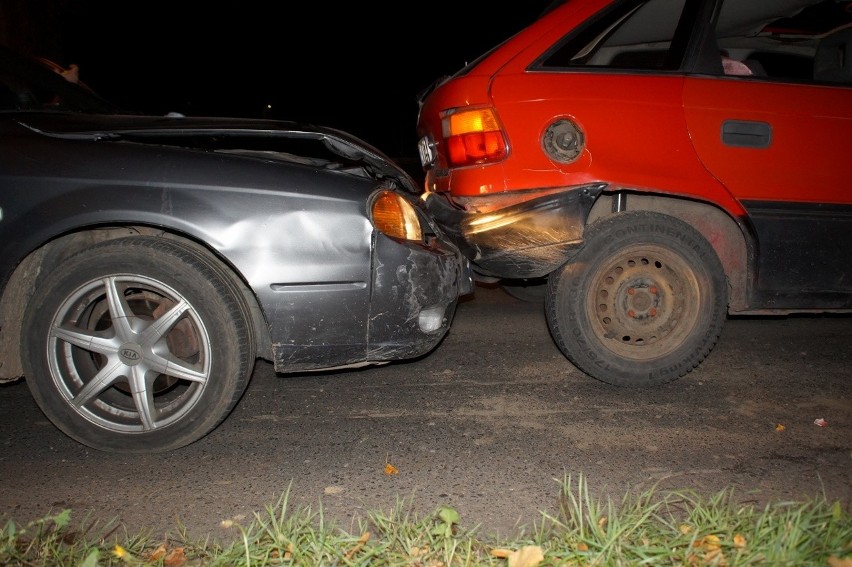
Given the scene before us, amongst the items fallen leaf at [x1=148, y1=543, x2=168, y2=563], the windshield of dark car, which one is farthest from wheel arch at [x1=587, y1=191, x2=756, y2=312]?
the windshield of dark car

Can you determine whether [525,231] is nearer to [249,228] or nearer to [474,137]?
[474,137]

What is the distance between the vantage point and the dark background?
25.4 metres

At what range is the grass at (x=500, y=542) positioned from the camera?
1866mm

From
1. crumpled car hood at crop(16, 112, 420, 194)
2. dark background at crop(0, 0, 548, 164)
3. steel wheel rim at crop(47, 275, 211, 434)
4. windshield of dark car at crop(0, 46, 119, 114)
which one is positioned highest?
dark background at crop(0, 0, 548, 164)

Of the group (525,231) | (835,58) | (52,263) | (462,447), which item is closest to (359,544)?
(462,447)

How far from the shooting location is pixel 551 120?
120 inches

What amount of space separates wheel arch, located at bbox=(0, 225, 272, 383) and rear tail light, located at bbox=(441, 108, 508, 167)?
4.03ft

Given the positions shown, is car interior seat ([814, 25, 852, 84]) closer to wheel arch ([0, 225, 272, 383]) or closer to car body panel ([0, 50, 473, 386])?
car body panel ([0, 50, 473, 386])

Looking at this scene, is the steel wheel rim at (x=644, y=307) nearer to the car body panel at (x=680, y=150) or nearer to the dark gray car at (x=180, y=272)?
the car body panel at (x=680, y=150)

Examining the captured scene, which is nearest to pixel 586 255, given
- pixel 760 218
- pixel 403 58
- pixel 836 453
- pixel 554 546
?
pixel 760 218

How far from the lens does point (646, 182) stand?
310 cm

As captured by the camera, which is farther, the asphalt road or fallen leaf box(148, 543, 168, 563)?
the asphalt road

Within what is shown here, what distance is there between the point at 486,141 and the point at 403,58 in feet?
96.4

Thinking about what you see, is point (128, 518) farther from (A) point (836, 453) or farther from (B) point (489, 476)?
(A) point (836, 453)
